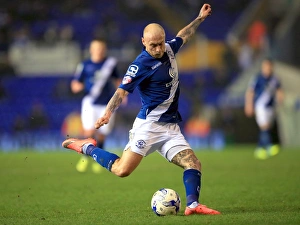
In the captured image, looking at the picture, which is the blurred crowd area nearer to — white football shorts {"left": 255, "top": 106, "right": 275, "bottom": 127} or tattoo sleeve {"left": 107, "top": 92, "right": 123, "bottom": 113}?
white football shorts {"left": 255, "top": 106, "right": 275, "bottom": 127}

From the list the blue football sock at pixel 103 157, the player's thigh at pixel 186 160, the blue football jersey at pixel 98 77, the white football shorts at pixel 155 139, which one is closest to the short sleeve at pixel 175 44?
the white football shorts at pixel 155 139

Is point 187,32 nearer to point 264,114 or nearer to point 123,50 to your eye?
point 264,114

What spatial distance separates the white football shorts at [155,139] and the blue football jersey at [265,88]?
10544 millimetres

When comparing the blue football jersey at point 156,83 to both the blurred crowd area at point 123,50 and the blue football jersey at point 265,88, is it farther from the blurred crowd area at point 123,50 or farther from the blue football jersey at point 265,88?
the blurred crowd area at point 123,50

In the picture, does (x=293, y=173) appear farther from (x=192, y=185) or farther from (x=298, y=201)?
(x=192, y=185)

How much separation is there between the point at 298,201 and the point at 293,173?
3989 millimetres

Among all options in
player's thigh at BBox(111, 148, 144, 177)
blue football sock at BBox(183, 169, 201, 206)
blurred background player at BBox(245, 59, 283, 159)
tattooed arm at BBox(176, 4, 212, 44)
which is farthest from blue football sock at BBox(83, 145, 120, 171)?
blurred background player at BBox(245, 59, 283, 159)

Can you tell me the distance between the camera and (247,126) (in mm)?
22312

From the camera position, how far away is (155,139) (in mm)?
6992

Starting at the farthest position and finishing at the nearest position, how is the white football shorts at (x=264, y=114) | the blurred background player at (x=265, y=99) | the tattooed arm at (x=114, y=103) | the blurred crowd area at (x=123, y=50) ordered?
the blurred crowd area at (x=123, y=50)
the white football shorts at (x=264, y=114)
the blurred background player at (x=265, y=99)
the tattooed arm at (x=114, y=103)

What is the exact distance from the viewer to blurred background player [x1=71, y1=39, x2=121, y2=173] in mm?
13078

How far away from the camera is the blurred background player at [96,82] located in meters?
13.1

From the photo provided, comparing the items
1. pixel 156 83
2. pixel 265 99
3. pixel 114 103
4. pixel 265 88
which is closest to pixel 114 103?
pixel 114 103

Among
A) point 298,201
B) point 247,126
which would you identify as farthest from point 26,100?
point 298,201
